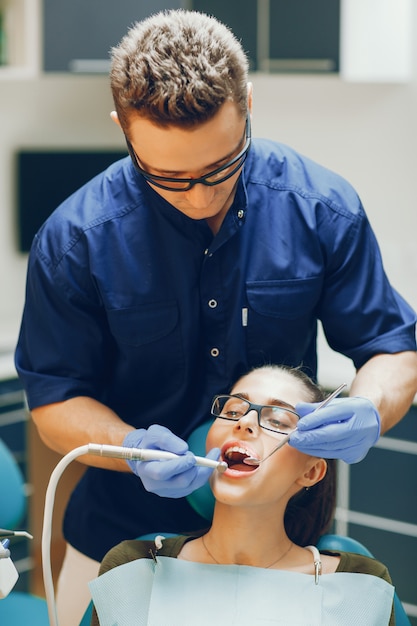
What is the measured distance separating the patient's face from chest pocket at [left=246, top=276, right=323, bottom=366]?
0.29 feet

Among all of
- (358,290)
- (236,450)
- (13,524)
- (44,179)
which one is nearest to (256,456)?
(236,450)

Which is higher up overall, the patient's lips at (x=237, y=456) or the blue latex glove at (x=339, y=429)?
the blue latex glove at (x=339, y=429)

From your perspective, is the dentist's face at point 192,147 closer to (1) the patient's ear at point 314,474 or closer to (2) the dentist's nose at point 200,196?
(2) the dentist's nose at point 200,196

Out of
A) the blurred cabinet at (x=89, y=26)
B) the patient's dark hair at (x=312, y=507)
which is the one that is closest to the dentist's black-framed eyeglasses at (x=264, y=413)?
the patient's dark hair at (x=312, y=507)

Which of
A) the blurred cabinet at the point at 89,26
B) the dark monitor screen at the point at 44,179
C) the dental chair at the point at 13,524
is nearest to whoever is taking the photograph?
the dental chair at the point at 13,524

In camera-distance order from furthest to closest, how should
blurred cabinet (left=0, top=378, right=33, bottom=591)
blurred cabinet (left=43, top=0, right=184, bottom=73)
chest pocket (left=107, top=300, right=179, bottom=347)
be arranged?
blurred cabinet (left=43, top=0, right=184, bottom=73) → blurred cabinet (left=0, top=378, right=33, bottom=591) → chest pocket (left=107, top=300, right=179, bottom=347)

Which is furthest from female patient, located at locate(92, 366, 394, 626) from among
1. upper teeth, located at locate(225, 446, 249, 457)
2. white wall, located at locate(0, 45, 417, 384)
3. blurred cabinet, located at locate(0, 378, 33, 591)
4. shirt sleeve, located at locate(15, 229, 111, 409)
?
blurred cabinet, located at locate(0, 378, 33, 591)

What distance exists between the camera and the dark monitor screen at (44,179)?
394 centimetres

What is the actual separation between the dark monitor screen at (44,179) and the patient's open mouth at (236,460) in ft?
7.99

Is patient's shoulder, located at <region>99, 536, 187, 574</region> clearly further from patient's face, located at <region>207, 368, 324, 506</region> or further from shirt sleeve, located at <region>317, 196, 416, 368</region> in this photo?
shirt sleeve, located at <region>317, 196, 416, 368</region>

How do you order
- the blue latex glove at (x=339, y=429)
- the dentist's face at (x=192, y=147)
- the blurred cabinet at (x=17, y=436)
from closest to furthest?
the dentist's face at (x=192, y=147), the blue latex glove at (x=339, y=429), the blurred cabinet at (x=17, y=436)

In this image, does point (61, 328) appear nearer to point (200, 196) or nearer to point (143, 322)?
point (143, 322)

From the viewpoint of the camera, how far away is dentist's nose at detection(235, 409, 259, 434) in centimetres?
170

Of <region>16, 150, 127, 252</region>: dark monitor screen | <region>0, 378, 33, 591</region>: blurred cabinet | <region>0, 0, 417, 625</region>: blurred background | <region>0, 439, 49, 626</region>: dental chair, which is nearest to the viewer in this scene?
<region>0, 439, 49, 626</region>: dental chair
